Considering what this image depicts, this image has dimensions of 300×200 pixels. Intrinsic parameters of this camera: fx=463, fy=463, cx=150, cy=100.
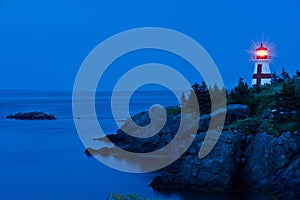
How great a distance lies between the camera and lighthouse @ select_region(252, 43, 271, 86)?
39.4m

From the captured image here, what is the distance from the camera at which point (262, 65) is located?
3950 centimetres

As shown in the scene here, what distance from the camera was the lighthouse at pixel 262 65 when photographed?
39.4 metres

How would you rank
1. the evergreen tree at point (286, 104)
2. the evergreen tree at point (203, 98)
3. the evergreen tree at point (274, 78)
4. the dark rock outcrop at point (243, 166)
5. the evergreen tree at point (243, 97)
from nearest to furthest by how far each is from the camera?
the dark rock outcrop at point (243, 166) → the evergreen tree at point (286, 104) → the evergreen tree at point (243, 97) → the evergreen tree at point (203, 98) → the evergreen tree at point (274, 78)

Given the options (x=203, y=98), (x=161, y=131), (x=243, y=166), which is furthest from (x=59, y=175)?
(x=243, y=166)

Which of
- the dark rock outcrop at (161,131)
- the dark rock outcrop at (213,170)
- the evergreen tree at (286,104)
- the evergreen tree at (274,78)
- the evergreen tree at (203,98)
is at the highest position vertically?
the evergreen tree at (274,78)

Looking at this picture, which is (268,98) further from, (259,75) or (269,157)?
(259,75)


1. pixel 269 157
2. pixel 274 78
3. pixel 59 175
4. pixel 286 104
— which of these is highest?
pixel 274 78

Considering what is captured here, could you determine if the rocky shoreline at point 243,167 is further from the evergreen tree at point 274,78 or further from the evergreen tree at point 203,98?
the evergreen tree at point 274,78

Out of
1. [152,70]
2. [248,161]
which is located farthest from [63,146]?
[152,70]

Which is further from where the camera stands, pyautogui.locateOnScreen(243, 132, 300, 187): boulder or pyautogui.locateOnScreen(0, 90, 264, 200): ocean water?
pyautogui.locateOnScreen(0, 90, 264, 200): ocean water

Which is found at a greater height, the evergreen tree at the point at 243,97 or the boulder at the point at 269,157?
the evergreen tree at the point at 243,97

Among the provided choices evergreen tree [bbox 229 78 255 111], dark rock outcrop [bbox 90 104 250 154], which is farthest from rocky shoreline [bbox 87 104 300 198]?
evergreen tree [bbox 229 78 255 111]

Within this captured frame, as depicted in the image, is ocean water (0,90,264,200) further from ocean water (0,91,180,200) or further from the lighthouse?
the lighthouse

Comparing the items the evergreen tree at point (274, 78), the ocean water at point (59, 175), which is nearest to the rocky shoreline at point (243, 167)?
the ocean water at point (59, 175)
